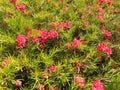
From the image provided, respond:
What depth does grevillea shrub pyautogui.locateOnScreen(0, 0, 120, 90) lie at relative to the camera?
232 cm

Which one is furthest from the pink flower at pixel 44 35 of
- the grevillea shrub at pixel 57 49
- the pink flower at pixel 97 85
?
the pink flower at pixel 97 85

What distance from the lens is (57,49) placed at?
98.6 inches

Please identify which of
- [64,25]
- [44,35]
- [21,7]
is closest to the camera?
[44,35]

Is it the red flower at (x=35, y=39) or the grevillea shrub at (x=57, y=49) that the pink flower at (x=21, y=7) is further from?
the red flower at (x=35, y=39)

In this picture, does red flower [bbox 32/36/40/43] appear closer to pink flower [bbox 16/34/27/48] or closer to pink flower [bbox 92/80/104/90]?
pink flower [bbox 16/34/27/48]

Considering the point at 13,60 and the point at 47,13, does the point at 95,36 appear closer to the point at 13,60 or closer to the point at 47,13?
the point at 47,13

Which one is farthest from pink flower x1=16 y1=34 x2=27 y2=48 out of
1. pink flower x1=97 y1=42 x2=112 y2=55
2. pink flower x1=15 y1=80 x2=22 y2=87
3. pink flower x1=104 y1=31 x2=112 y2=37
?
pink flower x1=104 y1=31 x2=112 y2=37

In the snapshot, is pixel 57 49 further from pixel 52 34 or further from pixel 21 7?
pixel 21 7

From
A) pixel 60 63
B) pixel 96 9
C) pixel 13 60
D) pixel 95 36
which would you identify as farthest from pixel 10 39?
pixel 96 9

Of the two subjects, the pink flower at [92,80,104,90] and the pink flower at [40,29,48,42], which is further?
the pink flower at [40,29,48,42]

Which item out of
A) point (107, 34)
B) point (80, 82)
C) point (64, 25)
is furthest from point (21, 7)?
point (80, 82)

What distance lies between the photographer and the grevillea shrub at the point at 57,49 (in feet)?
7.61

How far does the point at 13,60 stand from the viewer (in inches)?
91.1

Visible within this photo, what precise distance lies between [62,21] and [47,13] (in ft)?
0.66
